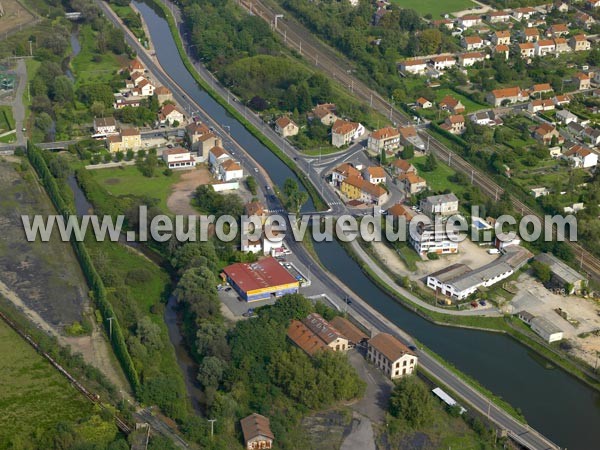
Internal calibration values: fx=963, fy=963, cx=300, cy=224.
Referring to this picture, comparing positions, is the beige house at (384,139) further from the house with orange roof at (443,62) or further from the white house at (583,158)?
the house with orange roof at (443,62)

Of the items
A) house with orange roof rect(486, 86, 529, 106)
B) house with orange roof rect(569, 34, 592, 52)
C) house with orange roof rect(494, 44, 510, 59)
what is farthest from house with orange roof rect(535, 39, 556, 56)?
house with orange roof rect(486, 86, 529, 106)

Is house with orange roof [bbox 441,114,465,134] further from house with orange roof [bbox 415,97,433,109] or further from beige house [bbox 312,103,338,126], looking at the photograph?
beige house [bbox 312,103,338,126]

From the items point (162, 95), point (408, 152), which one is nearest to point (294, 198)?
point (408, 152)

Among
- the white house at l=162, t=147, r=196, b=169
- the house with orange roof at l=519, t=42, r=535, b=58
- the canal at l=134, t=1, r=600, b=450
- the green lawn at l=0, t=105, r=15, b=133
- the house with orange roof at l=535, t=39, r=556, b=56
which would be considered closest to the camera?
the canal at l=134, t=1, r=600, b=450

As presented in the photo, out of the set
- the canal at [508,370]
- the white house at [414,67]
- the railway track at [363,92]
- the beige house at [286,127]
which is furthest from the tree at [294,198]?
the white house at [414,67]

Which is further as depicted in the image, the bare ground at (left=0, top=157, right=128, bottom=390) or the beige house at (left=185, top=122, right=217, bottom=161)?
the beige house at (left=185, top=122, right=217, bottom=161)

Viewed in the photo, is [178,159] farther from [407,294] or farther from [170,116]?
[407,294]
